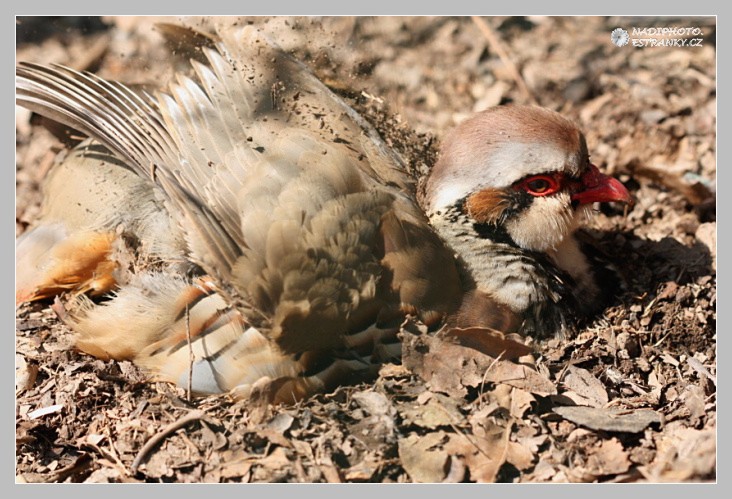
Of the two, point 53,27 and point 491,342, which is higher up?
point 53,27

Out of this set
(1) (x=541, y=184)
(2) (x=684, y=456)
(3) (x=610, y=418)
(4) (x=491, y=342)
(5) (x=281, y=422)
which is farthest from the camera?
(1) (x=541, y=184)

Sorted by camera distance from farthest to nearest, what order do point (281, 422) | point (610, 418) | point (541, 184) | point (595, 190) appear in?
point (595, 190)
point (541, 184)
point (610, 418)
point (281, 422)

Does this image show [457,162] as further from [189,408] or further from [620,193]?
[189,408]

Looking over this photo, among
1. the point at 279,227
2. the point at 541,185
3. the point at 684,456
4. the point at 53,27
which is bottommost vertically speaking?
the point at 684,456

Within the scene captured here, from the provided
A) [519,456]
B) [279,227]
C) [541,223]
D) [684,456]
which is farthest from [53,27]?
[684,456]

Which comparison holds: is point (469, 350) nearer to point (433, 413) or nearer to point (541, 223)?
point (433, 413)

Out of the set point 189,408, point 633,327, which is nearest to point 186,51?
point 189,408
